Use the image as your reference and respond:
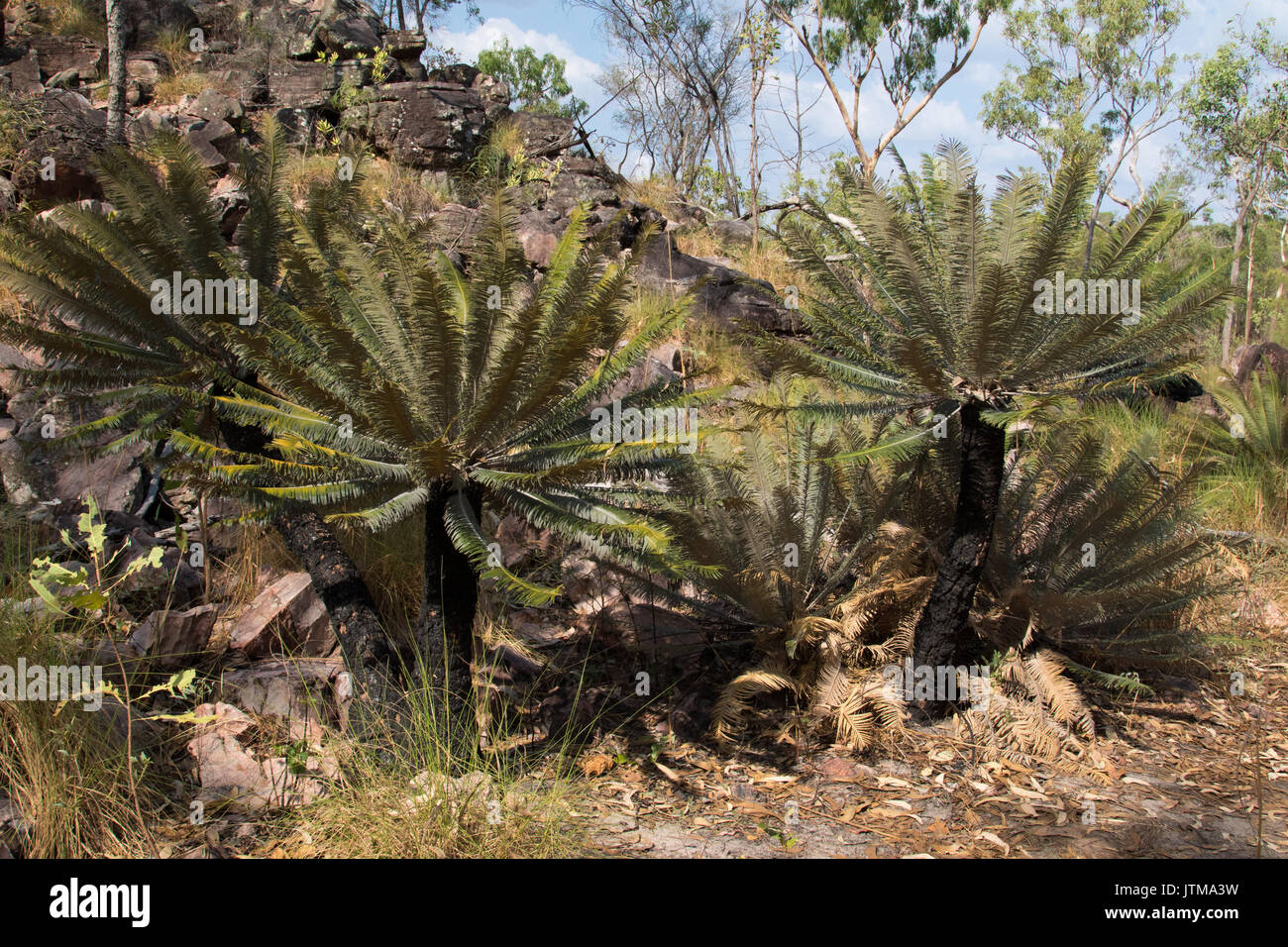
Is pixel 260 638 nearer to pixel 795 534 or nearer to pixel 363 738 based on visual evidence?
pixel 363 738

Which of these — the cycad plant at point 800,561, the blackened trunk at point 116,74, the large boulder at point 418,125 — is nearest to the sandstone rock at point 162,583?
the cycad plant at point 800,561

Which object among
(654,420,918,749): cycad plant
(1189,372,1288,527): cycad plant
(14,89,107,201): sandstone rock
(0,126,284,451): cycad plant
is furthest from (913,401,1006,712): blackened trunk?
(14,89,107,201): sandstone rock

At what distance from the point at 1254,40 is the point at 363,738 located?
76.1ft

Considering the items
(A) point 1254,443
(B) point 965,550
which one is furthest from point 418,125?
(A) point 1254,443

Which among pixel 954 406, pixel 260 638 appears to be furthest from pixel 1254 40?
pixel 260 638

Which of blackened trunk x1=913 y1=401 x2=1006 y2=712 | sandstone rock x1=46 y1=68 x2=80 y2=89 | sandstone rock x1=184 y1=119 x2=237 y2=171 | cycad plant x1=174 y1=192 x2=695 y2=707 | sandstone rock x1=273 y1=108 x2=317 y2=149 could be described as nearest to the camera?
cycad plant x1=174 y1=192 x2=695 y2=707

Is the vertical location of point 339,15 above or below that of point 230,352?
above

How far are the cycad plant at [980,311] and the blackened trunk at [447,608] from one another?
68.2 inches

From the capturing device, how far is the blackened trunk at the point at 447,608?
3428mm

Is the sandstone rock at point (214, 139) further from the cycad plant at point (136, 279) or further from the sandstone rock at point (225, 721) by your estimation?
the sandstone rock at point (225, 721)

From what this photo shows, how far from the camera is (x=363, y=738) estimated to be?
3.39 metres

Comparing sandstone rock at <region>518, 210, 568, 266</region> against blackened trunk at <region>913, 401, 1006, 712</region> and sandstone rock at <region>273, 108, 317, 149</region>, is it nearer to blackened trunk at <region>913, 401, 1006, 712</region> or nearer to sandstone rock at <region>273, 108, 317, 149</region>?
sandstone rock at <region>273, 108, 317, 149</region>

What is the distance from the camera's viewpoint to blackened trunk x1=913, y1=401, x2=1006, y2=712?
12.6 feet

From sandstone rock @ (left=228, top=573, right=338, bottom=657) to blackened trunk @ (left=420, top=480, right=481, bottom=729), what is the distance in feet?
3.18
